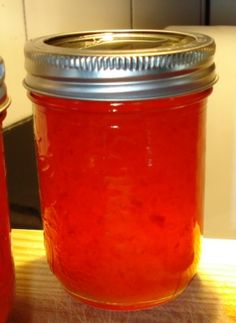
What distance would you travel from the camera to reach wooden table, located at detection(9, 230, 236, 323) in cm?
43

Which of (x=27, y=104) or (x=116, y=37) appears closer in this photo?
(x=116, y=37)

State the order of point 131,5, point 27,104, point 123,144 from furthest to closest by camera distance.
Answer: point 131,5
point 27,104
point 123,144

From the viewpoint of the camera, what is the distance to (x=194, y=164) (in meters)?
0.41

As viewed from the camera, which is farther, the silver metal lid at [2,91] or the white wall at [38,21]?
the white wall at [38,21]

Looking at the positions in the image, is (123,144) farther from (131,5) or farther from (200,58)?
(131,5)

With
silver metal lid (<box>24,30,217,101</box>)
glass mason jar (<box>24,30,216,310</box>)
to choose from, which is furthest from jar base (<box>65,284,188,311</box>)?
silver metal lid (<box>24,30,217,101</box>)

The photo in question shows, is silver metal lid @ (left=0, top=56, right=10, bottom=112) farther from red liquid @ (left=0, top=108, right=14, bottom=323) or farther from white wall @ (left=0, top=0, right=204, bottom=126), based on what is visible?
white wall @ (left=0, top=0, right=204, bottom=126)

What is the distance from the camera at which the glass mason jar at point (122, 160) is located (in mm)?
361

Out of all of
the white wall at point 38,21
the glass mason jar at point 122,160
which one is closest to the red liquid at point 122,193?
the glass mason jar at point 122,160

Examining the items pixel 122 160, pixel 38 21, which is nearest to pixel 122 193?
pixel 122 160

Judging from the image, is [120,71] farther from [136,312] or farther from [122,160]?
[136,312]

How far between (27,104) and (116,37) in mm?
254

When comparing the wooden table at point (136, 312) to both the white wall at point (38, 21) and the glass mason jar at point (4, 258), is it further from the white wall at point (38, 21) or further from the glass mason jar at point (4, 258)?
the white wall at point (38, 21)

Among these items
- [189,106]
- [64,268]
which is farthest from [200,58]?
[64,268]
